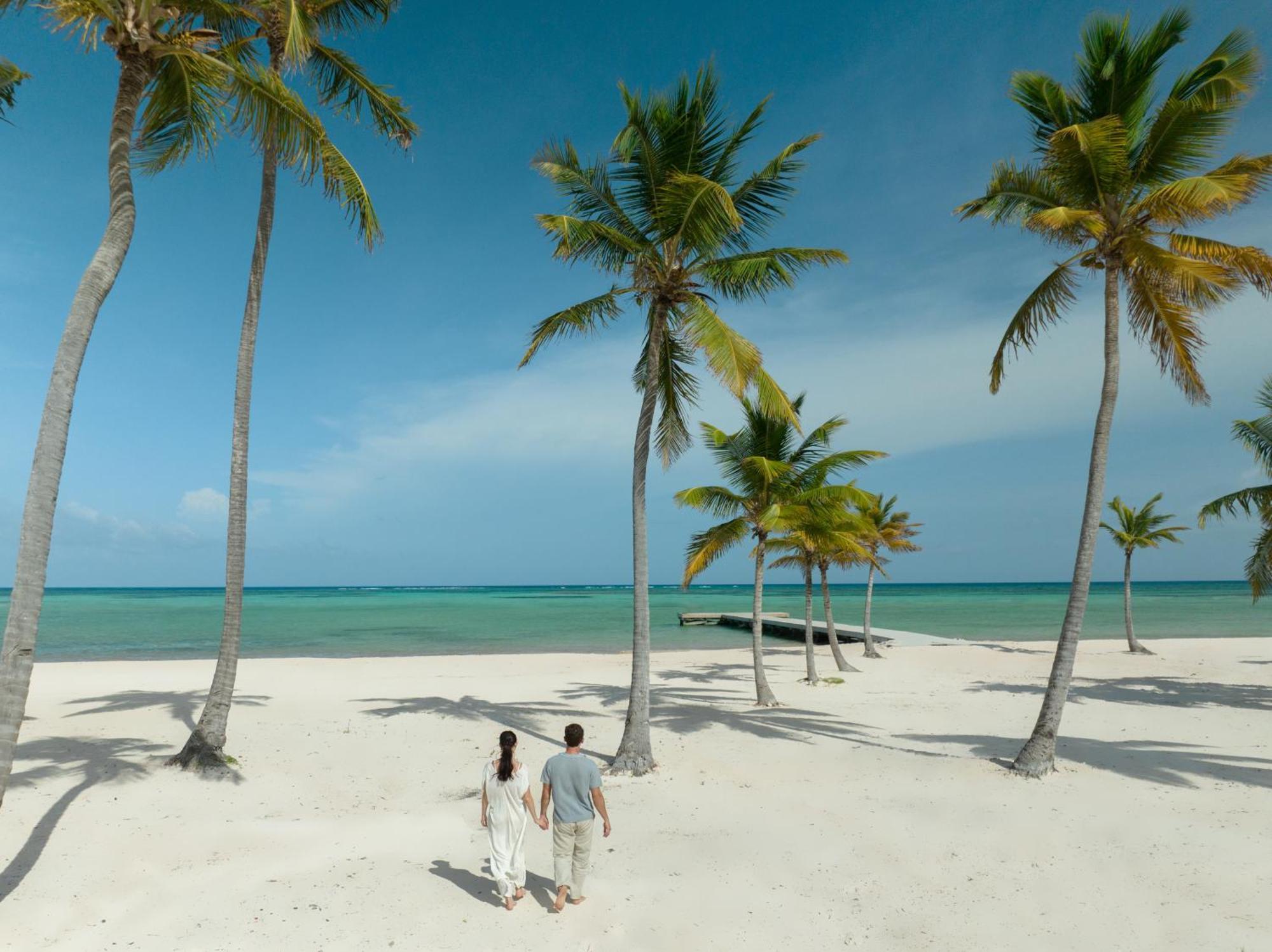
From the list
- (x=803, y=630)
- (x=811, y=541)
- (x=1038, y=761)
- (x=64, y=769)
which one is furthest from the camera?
(x=803, y=630)

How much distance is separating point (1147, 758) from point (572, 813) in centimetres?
975

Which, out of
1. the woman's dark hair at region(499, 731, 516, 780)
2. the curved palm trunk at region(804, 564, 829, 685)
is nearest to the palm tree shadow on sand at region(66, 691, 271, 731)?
the woman's dark hair at region(499, 731, 516, 780)

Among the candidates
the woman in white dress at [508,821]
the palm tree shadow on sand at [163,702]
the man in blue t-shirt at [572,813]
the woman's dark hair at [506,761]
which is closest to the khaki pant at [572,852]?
the man in blue t-shirt at [572,813]

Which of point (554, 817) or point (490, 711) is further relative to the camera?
point (490, 711)

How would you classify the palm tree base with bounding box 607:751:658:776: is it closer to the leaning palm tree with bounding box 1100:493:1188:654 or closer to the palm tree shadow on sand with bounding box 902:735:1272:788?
the palm tree shadow on sand with bounding box 902:735:1272:788

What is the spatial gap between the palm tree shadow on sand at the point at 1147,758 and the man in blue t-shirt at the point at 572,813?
729cm

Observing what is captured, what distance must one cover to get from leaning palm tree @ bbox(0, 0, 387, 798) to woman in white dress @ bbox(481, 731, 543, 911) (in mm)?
3593

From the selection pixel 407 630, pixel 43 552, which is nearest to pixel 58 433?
pixel 43 552

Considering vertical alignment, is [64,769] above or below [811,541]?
below

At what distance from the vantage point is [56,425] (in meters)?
6.07

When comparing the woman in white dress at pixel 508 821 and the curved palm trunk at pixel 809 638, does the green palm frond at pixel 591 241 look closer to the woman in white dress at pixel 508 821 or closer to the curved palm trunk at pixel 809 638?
the woman in white dress at pixel 508 821

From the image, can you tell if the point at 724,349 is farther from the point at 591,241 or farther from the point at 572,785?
the point at 572,785

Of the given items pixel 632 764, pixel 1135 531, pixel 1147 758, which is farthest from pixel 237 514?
pixel 1135 531

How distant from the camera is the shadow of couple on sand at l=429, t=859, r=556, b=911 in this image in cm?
632
